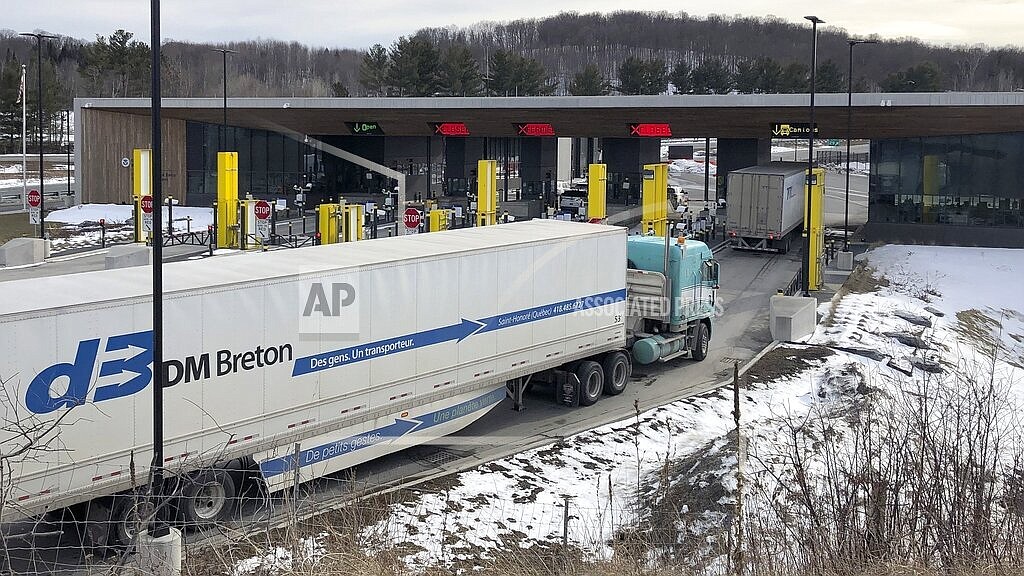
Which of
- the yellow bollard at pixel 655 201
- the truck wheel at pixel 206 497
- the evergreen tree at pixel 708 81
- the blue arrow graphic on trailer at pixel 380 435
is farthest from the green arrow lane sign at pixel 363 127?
the truck wheel at pixel 206 497

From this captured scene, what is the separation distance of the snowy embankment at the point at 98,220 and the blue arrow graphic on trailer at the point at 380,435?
28.2m

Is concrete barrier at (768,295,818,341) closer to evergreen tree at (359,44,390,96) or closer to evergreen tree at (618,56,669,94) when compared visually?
evergreen tree at (618,56,669,94)

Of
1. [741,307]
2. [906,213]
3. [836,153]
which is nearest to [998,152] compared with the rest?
[906,213]

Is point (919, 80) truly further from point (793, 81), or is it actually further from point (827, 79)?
point (793, 81)

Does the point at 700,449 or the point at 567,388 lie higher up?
the point at 567,388

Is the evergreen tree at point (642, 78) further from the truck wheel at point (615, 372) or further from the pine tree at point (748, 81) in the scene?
the truck wheel at point (615, 372)

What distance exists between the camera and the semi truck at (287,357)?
11.4 metres

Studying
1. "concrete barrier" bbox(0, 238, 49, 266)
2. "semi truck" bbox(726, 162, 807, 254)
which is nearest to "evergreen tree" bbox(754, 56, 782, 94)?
"semi truck" bbox(726, 162, 807, 254)

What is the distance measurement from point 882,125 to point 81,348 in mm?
37835

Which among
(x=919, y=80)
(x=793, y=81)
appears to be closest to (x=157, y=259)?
(x=919, y=80)

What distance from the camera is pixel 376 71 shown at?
84812 mm

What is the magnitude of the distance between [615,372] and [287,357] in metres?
8.15

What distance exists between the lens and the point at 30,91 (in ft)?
305

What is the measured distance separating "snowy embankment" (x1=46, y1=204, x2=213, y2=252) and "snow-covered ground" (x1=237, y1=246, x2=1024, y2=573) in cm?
2848
